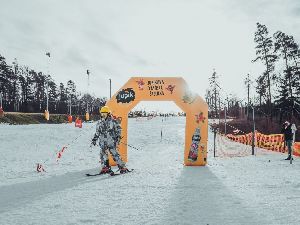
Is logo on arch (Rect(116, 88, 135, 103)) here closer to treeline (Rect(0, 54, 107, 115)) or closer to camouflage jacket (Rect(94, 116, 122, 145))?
camouflage jacket (Rect(94, 116, 122, 145))

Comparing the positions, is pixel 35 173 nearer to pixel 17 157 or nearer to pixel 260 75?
pixel 17 157

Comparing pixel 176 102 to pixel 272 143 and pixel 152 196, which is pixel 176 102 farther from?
pixel 272 143

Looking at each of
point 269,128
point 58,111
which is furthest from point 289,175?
point 58,111

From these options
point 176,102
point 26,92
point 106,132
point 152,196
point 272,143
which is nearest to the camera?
point 152,196

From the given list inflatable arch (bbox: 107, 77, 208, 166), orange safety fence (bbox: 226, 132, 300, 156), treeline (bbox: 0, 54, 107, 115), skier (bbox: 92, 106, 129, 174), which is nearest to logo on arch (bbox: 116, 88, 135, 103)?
inflatable arch (bbox: 107, 77, 208, 166)

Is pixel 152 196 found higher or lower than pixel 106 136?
lower

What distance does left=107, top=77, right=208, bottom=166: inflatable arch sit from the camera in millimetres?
13594

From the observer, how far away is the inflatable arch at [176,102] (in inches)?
535

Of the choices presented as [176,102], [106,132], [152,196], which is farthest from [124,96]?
[152,196]

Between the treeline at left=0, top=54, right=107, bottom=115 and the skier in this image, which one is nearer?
the skier

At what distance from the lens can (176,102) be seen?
45.0ft

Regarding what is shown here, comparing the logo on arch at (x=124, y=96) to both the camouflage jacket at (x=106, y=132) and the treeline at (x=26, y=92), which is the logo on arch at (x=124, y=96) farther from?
the treeline at (x=26, y=92)

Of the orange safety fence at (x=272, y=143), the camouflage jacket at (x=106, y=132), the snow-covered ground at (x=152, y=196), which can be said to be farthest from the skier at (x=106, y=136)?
the orange safety fence at (x=272, y=143)

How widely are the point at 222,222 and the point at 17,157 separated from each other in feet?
37.5
